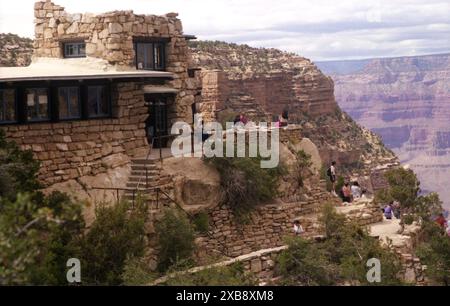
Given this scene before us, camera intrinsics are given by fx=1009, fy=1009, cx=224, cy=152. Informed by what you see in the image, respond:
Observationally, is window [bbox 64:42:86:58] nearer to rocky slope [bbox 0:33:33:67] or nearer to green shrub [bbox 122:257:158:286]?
green shrub [bbox 122:257:158:286]

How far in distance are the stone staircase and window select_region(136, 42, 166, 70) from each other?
403 centimetres

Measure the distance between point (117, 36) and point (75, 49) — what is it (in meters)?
2.32

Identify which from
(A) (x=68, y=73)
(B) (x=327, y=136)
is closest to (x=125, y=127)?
(A) (x=68, y=73)

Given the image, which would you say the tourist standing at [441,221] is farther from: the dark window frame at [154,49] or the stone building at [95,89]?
the dark window frame at [154,49]

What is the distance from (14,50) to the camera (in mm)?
56875

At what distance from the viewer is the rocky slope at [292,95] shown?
82562 millimetres

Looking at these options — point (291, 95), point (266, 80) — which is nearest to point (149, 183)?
point (266, 80)

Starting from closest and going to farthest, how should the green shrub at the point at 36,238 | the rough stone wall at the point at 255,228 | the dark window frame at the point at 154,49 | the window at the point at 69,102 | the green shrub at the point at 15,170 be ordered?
the green shrub at the point at 36,238
the green shrub at the point at 15,170
the window at the point at 69,102
the rough stone wall at the point at 255,228
the dark window frame at the point at 154,49

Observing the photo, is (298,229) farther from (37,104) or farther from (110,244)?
(37,104)

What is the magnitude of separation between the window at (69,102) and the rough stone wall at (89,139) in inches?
10.2

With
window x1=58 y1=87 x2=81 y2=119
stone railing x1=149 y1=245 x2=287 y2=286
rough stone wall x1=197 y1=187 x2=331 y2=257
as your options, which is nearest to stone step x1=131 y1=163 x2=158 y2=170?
window x1=58 y1=87 x2=81 y2=119

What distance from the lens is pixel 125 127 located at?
28906 millimetres

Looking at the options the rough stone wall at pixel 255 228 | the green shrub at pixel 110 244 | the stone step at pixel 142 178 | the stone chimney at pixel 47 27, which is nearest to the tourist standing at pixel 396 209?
the rough stone wall at pixel 255 228
